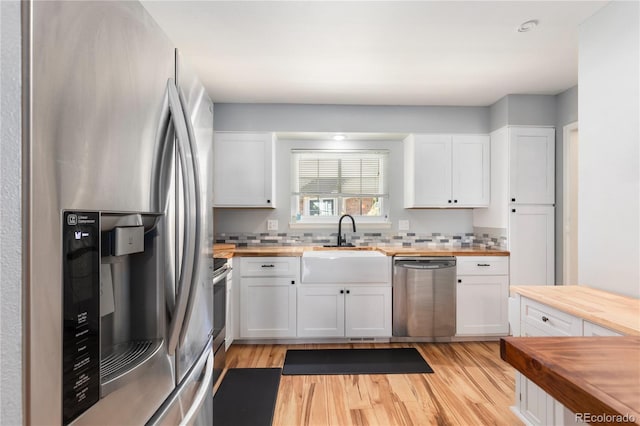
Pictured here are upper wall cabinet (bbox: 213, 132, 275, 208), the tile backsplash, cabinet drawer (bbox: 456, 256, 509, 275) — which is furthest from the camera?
the tile backsplash

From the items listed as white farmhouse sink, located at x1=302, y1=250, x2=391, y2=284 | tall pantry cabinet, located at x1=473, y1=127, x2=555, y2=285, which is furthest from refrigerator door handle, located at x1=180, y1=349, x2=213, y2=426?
tall pantry cabinet, located at x1=473, y1=127, x2=555, y2=285

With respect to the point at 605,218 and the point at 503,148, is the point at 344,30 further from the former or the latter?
the point at 503,148

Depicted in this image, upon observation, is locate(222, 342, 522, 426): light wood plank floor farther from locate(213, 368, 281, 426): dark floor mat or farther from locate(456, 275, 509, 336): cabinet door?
locate(456, 275, 509, 336): cabinet door

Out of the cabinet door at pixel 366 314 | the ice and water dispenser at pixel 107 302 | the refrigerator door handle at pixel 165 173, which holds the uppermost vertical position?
the refrigerator door handle at pixel 165 173

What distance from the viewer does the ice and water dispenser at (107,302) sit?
0.56 m

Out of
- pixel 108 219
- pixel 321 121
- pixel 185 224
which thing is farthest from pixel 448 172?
pixel 108 219

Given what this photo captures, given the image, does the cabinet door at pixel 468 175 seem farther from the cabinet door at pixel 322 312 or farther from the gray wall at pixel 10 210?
the gray wall at pixel 10 210

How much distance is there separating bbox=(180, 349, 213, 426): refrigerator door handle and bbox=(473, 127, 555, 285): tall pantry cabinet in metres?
2.99

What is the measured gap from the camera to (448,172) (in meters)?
3.57

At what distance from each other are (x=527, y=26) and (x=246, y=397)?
2.91 metres

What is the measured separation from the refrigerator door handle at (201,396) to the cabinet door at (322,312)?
2026 millimetres

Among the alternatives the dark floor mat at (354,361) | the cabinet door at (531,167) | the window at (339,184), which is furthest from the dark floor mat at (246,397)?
the cabinet door at (531,167)

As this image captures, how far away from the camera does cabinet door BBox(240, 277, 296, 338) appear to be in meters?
3.20

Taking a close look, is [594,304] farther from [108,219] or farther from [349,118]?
[349,118]
